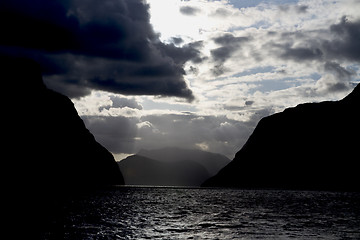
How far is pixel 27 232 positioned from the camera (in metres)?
29.9

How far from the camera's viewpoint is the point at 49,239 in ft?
89.8

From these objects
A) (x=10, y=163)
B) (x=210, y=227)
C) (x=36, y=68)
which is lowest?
(x=210, y=227)

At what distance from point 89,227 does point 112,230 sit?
347 centimetres

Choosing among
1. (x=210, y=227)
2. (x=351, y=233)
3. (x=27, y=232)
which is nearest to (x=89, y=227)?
(x=27, y=232)

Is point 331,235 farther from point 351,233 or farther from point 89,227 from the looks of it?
point 89,227

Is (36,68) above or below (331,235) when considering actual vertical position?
above

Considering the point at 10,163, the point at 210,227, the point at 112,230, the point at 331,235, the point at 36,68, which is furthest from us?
the point at 36,68

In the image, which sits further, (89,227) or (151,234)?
(89,227)

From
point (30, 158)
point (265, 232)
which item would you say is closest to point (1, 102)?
point (30, 158)

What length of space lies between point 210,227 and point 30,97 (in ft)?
560

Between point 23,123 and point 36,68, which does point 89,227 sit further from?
point 36,68

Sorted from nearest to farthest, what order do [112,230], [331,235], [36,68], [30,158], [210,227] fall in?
1. [331,235]
2. [112,230]
3. [210,227]
4. [30,158]
5. [36,68]

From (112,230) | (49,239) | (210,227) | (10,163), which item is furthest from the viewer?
(10,163)

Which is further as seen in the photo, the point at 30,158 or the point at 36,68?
the point at 36,68
